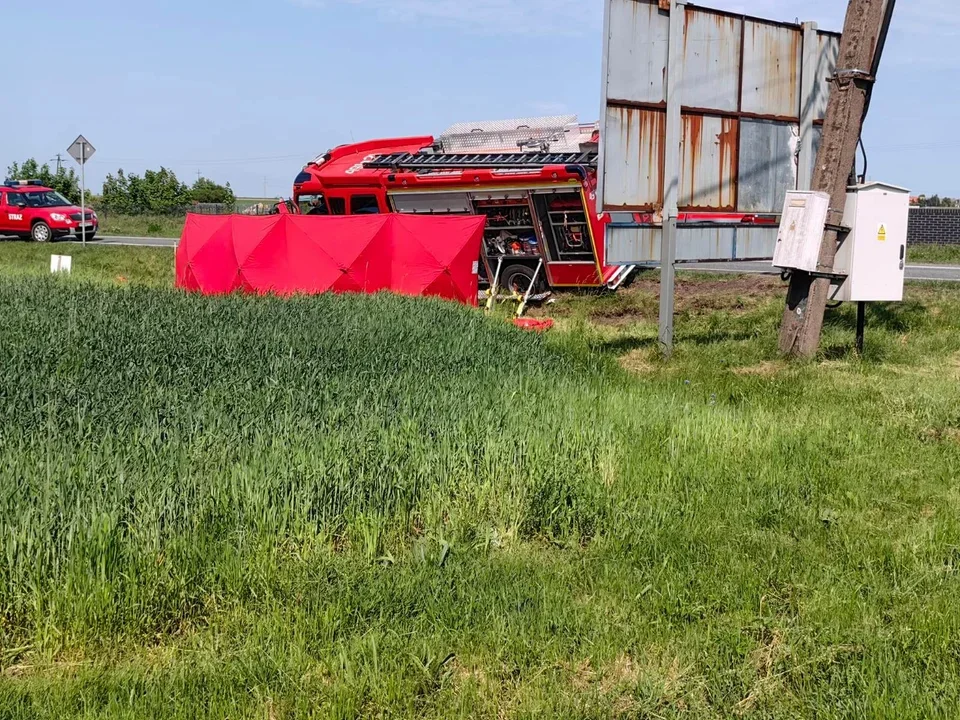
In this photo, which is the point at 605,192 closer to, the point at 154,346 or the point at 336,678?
the point at 154,346

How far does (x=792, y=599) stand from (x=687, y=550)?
708 millimetres

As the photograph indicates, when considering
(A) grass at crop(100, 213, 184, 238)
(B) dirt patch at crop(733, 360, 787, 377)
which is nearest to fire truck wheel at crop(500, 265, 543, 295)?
(B) dirt patch at crop(733, 360, 787, 377)

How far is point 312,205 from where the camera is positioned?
22.3 meters

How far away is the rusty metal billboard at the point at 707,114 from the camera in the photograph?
488 inches

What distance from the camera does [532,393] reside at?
8.85m

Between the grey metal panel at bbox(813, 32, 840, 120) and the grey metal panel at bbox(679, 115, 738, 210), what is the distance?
4.96 feet

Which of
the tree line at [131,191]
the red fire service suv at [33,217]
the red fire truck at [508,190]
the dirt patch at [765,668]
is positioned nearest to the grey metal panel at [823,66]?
the red fire truck at [508,190]

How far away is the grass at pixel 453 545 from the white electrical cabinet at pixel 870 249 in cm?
250

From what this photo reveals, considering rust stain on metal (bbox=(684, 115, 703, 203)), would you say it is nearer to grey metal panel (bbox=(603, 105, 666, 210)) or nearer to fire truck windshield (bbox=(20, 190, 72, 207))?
grey metal panel (bbox=(603, 105, 666, 210))

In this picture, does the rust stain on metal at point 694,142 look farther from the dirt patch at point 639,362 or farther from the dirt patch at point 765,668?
the dirt patch at point 765,668

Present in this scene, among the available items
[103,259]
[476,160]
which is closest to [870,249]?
[476,160]

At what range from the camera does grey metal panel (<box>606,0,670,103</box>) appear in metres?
12.1

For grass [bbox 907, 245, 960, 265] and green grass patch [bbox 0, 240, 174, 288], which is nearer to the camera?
green grass patch [bbox 0, 240, 174, 288]

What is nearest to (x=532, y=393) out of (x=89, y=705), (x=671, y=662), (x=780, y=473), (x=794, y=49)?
(x=780, y=473)
